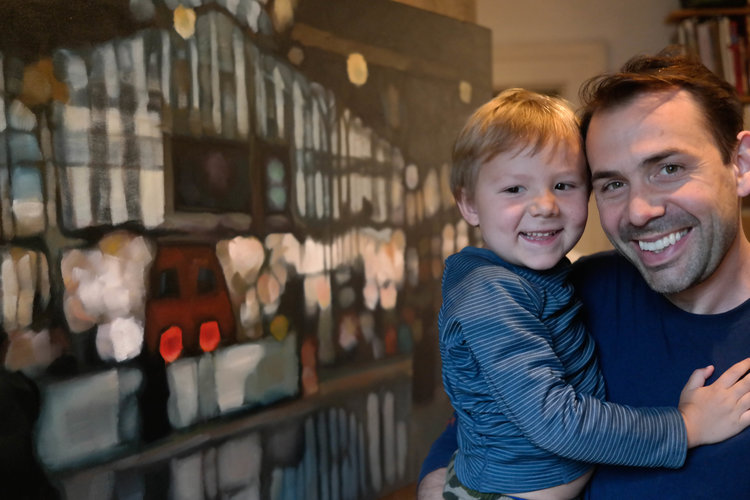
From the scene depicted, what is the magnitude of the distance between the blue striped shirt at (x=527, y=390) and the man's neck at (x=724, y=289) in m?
0.22

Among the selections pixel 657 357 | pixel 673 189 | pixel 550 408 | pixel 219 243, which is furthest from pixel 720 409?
pixel 219 243

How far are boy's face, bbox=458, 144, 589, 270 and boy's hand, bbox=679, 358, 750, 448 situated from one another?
Answer: 0.34 metres

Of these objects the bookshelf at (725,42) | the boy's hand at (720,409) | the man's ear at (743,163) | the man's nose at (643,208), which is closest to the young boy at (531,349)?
the boy's hand at (720,409)

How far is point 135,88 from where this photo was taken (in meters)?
1.11

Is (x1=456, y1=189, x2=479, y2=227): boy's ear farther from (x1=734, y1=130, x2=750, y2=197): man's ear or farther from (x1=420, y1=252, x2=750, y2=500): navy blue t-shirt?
(x1=734, y1=130, x2=750, y2=197): man's ear

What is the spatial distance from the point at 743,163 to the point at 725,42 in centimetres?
270

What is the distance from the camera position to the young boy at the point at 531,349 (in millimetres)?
1143

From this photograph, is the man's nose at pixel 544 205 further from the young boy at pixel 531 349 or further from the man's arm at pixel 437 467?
the man's arm at pixel 437 467

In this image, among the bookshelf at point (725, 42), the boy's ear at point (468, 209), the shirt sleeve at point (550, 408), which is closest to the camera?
the shirt sleeve at point (550, 408)

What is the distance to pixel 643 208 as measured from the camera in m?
1.25

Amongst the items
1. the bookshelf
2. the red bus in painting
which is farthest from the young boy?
the bookshelf

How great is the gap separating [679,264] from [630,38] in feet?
9.99

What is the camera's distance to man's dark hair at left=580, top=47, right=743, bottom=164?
1.27 m

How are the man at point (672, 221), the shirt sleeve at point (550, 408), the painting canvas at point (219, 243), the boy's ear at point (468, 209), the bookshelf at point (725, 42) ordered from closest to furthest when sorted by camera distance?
1. the painting canvas at point (219, 243)
2. the shirt sleeve at point (550, 408)
3. the man at point (672, 221)
4. the boy's ear at point (468, 209)
5. the bookshelf at point (725, 42)
